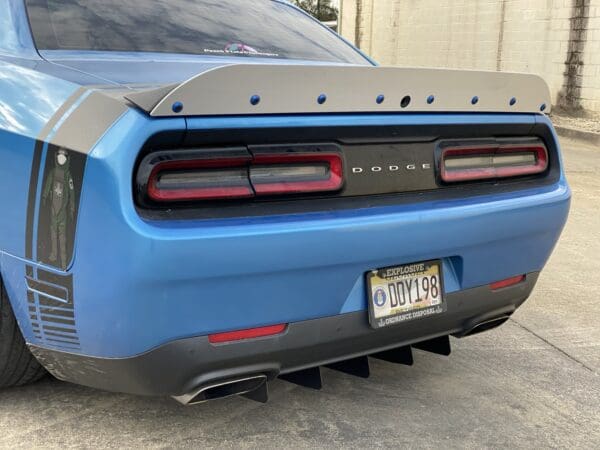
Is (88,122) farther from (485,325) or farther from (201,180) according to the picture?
(485,325)

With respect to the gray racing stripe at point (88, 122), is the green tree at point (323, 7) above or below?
above

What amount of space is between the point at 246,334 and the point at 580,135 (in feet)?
37.5

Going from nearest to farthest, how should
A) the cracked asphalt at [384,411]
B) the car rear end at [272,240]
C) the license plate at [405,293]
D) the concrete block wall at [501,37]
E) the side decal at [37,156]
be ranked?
1. the car rear end at [272,240]
2. the side decal at [37,156]
3. the license plate at [405,293]
4. the cracked asphalt at [384,411]
5. the concrete block wall at [501,37]

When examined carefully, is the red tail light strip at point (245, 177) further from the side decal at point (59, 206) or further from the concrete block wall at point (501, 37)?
the concrete block wall at point (501, 37)

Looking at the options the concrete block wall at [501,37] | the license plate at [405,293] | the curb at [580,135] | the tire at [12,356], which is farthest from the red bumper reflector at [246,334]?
the concrete block wall at [501,37]

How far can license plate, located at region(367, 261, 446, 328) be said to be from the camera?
89.1 inches

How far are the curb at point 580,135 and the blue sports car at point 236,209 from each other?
10027mm

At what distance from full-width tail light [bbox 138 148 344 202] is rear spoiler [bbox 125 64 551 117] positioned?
12cm

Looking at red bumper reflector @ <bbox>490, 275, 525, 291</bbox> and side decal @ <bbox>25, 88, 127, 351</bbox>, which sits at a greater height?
side decal @ <bbox>25, 88, 127, 351</bbox>

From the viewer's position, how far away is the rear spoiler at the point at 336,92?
1.88 metres

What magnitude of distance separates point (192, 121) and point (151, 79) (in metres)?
0.37

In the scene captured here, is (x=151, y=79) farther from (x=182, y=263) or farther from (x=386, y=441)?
(x=386, y=441)

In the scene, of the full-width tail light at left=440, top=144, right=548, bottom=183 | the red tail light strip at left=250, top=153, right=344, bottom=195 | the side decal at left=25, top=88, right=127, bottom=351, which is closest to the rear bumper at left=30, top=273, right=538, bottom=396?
the side decal at left=25, top=88, right=127, bottom=351

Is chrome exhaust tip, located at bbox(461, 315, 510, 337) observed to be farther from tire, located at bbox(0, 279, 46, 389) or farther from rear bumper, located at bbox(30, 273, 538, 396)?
tire, located at bbox(0, 279, 46, 389)
